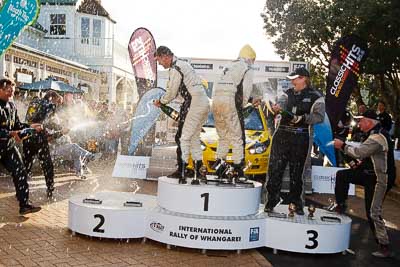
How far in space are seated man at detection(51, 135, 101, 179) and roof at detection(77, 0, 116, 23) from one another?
1884 cm

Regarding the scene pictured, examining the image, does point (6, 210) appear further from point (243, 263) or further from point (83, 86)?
point (83, 86)

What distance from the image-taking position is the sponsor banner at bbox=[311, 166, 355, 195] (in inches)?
436

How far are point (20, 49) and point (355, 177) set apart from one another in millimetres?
13686

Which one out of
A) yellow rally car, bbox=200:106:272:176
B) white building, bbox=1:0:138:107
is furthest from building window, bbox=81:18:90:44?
yellow rally car, bbox=200:106:272:176

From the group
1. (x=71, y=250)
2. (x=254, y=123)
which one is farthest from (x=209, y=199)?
(x=254, y=123)

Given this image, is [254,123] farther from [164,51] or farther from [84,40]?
[84,40]

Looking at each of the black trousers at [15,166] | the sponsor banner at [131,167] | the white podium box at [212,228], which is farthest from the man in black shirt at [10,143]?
the sponsor banner at [131,167]

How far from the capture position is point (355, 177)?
6508 mm

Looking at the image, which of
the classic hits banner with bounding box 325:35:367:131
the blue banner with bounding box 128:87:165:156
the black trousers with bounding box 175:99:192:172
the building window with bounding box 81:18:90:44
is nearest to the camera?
the black trousers with bounding box 175:99:192:172

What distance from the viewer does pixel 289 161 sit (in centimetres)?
641

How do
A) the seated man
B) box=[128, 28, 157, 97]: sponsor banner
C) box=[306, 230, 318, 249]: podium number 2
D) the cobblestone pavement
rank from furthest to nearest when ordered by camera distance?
box=[128, 28, 157, 97]: sponsor banner
the seated man
box=[306, 230, 318, 249]: podium number 2
the cobblestone pavement

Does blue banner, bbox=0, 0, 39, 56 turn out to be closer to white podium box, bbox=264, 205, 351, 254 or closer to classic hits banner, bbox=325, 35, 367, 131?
white podium box, bbox=264, 205, 351, 254

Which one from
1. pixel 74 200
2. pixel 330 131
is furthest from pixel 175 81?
pixel 330 131

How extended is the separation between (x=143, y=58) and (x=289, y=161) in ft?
28.9
